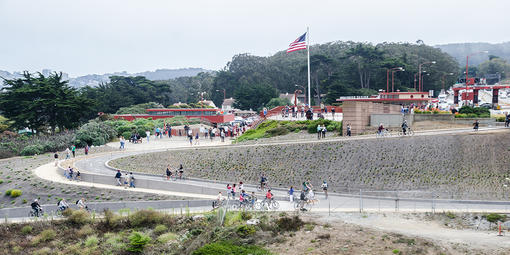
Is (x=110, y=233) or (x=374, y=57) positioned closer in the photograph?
(x=110, y=233)

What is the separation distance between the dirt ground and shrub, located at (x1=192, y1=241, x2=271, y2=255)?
668 mm

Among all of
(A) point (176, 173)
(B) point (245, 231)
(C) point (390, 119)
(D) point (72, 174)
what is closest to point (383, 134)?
(C) point (390, 119)

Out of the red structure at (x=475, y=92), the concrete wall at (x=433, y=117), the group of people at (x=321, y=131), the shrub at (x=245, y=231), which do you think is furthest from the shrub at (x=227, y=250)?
the red structure at (x=475, y=92)

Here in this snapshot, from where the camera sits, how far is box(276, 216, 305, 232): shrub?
1998 cm

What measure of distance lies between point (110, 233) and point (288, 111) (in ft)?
99.0

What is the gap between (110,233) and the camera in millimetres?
22109

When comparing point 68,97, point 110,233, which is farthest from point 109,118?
point 110,233

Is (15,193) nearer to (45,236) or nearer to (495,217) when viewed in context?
(45,236)

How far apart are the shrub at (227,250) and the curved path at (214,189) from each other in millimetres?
5414

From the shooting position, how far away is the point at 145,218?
23062mm

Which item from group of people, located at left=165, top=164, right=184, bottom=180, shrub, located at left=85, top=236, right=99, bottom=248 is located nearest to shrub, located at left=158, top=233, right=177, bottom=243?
shrub, located at left=85, top=236, right=99, bottom=248

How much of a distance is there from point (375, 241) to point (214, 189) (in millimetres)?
12784

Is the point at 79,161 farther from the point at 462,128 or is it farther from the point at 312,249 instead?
the point at 462,128

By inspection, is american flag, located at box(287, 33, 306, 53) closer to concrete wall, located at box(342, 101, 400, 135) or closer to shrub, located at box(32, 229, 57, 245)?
concrete wall, located at box(342, 101, 400, 135)
